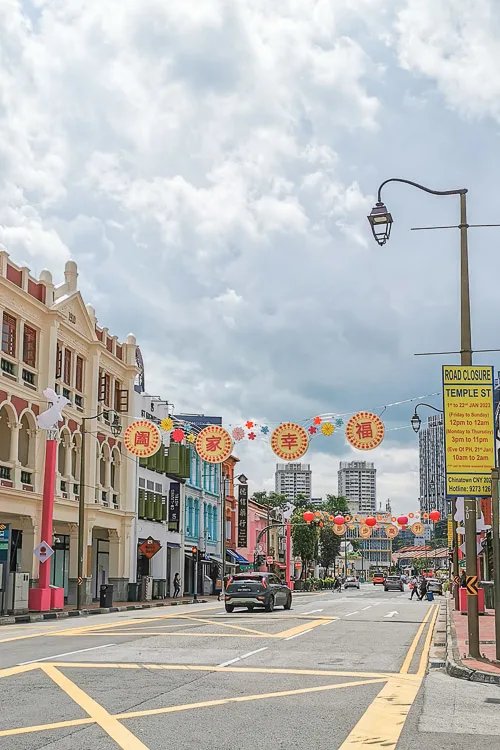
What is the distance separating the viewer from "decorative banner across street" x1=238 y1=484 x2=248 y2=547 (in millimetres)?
76438

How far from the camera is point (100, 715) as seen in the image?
10.0m

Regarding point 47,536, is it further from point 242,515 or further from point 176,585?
point 242,515

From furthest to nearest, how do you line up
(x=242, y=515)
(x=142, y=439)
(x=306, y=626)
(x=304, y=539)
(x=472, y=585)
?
(x=304, y=539) < (x=242, y=515) < (x=142, y=439) < (x=306, y=626) < (x=472, y=585)

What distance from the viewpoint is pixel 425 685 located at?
43.4ft

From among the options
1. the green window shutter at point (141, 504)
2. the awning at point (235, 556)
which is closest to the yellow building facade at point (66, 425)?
the green window shutter at point (141, 504)

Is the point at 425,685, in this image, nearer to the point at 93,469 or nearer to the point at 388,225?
the point at 388,225

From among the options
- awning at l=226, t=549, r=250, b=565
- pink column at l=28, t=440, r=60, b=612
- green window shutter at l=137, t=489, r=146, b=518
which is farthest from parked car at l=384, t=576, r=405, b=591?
pink column at l=28, t=440, r=60, b=612

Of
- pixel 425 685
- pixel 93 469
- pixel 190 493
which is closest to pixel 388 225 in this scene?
pixel 425 685

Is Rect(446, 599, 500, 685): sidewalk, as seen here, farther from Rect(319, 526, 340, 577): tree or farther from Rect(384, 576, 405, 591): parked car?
Rect(319, 526, 340, 577): tree

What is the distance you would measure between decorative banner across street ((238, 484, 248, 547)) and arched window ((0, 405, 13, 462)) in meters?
42.6

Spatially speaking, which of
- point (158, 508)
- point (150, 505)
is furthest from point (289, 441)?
point (158, 508)

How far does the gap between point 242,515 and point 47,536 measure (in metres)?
42.3

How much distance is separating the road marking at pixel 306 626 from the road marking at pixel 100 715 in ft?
31.4

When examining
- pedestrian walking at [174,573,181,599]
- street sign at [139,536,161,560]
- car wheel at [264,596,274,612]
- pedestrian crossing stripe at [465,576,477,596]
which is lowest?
pedestrian walking at [174,573,181,599]
